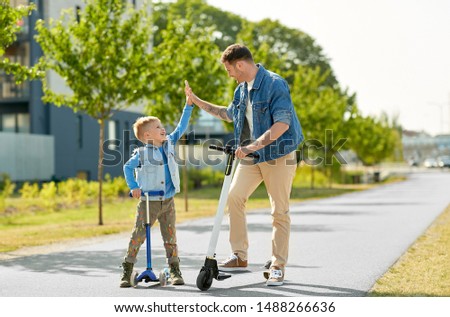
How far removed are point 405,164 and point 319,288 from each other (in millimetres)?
109196

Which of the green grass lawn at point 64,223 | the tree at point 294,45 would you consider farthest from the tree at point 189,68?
the tree at point 294,45

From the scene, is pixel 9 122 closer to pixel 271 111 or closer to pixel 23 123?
pixel 23 123

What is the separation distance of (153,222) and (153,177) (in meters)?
0.41

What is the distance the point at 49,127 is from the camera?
112 feet

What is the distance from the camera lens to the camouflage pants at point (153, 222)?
23.8 feet

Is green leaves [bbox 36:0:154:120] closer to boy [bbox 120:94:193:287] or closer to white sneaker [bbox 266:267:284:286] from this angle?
boy [bbox 120:94:193:287]

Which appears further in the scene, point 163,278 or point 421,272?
point 421,272

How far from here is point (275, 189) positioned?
289 inches

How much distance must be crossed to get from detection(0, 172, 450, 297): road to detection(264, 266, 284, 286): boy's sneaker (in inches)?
2.7

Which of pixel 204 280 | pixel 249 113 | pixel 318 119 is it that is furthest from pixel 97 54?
pixel 318 119

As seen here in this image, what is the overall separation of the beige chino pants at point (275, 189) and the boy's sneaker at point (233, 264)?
0.62 meters

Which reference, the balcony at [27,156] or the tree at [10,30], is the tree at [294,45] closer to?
the balcony at [27,156]

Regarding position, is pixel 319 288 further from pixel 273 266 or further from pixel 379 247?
pixel 379 247

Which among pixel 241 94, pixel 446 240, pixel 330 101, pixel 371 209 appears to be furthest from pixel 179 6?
pixel 241 94
